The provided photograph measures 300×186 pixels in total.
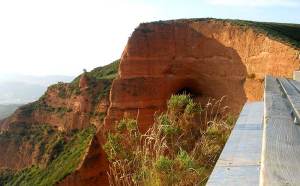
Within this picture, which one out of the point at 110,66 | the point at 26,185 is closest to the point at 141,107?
the point at 26,185

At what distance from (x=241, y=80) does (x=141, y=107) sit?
23.6ft

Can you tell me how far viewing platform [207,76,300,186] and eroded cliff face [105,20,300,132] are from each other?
2624 centimetres

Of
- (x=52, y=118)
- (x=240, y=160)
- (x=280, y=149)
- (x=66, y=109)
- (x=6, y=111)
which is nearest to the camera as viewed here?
(x=280, y=149)

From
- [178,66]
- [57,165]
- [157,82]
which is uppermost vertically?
[178,66]

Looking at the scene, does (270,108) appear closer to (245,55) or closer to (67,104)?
(245,55)

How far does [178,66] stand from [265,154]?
31908 millimetres

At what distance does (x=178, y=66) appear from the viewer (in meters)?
34.1

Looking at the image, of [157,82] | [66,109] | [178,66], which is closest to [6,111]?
[66,109]

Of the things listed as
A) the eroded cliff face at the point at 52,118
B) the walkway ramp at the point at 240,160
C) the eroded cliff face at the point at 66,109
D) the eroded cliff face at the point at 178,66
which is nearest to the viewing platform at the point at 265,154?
the walkway ramp at the point at 240,160

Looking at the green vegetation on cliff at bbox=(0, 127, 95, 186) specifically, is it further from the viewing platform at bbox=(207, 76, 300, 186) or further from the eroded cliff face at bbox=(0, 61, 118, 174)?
the viewing platform at bbox=(207, 76, 300, 186)

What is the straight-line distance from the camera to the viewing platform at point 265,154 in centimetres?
205

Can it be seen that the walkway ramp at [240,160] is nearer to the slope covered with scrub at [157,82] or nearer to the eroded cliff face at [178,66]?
the slope covered with scrub at [157,82]

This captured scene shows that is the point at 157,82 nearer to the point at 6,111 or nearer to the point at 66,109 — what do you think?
the point at 66,109

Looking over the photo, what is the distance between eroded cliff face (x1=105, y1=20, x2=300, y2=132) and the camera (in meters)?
30.8
